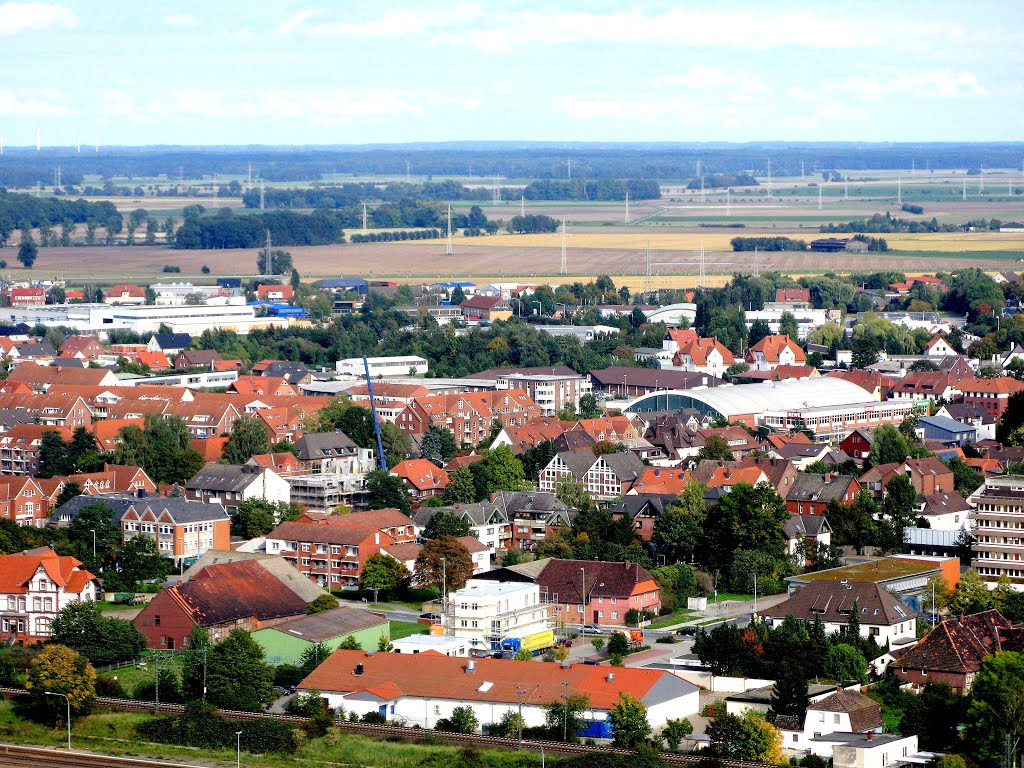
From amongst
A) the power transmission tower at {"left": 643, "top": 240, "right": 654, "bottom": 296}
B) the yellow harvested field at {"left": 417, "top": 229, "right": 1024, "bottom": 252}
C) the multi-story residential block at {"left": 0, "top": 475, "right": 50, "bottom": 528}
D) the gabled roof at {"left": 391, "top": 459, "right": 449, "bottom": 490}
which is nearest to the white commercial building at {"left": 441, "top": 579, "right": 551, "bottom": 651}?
the gabled roof at {"left": 391, "top": 459, "right": 449, "bottom": 490}

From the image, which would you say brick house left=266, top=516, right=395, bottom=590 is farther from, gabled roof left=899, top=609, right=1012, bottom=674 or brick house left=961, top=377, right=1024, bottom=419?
brick house left=961, top=377, right=1024, bottom=419

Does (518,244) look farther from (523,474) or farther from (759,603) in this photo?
(759,603)

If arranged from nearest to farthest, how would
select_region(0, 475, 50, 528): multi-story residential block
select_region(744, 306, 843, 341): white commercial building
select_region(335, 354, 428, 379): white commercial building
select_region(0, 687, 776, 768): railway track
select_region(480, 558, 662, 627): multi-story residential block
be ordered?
1. select_region(0, 687, 776, 768): railway track
2. select_region(480, 558, 662, 627): multi-story residential block
3. select_region(0, 475, 50, 528): multi-story residential block
4. select_region(335, 354, 428, 379): white commercial building
5. select_region(744, 306, 843, 341): white commercial building

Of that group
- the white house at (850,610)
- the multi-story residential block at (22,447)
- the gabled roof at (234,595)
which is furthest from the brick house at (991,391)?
the gabled roof at (234,595)

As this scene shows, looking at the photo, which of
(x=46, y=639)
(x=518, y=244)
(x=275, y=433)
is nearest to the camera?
(x=46, y=639)

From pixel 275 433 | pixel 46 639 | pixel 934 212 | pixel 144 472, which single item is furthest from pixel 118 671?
pixel 934 212

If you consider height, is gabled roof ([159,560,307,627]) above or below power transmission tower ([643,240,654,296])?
above

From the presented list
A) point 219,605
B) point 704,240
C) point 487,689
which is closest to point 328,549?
point 219,605
